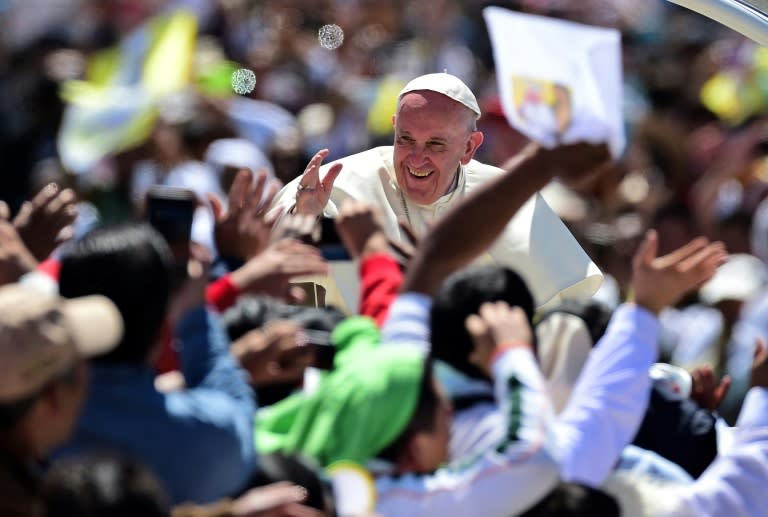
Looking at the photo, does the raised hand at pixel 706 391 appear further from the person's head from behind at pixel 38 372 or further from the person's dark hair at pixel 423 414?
the person's head from behind at pixel 38 372

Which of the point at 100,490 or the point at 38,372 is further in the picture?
the point at 38,372

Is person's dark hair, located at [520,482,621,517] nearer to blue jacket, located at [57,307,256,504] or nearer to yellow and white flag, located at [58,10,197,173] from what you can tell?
blue jacket, located at [57,307,256,504]

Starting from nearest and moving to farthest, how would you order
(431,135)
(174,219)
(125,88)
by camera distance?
1. (174,219)
2. (431,135)
3. (125,88)

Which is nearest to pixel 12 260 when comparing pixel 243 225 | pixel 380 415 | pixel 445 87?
pixel 243 225

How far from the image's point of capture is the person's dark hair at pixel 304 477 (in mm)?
3268

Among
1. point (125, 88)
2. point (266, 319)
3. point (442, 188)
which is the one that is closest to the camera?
point (266, 319)

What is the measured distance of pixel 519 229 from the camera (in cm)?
559

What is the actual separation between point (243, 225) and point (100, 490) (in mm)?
1388

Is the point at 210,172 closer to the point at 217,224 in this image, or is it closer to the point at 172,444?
the point at 217,224

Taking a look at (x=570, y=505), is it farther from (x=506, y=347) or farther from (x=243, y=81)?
(x=243, y=81)

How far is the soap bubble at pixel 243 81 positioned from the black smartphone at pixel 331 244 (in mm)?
6317

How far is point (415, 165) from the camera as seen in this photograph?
5.58 meters

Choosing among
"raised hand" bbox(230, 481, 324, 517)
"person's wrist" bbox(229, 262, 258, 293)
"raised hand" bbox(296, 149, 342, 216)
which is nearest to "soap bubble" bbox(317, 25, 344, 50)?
"raised hand" bbox(296, 149, 342, 216)

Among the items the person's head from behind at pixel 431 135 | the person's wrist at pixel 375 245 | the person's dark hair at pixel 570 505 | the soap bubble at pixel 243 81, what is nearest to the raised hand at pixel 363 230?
the person's wrist at pixel 375 245
